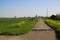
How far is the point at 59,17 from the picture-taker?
3002 inches

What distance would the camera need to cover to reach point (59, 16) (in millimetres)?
76625

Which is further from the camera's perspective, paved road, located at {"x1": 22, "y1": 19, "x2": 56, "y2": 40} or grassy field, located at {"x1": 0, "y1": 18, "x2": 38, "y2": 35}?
grassy field, located at {"x1": 0, "y1": 18, "x2": 38, "y2": 35}

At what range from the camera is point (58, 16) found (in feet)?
254

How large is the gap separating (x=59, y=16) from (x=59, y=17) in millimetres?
595

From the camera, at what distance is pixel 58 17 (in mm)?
77375

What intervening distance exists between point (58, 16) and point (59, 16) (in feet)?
3.22

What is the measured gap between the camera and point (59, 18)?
2997 inches

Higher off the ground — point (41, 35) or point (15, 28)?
point (41, 35)

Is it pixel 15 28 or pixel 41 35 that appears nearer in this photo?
pixel 41 35

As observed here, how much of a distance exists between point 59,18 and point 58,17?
1356 millimetres

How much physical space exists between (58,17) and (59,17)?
1.15 m

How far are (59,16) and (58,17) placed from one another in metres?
0.93

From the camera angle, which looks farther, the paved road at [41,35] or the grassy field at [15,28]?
the grassy field at [15,28]
